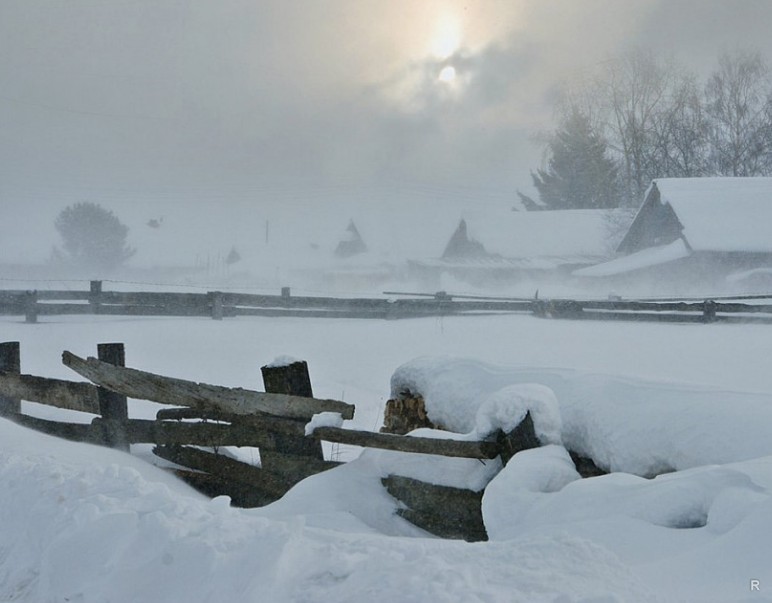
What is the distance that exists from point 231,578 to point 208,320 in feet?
51.8

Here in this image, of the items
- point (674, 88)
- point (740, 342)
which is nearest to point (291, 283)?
point (674, 88)

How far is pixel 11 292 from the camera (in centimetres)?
1638

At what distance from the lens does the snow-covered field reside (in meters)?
2.08

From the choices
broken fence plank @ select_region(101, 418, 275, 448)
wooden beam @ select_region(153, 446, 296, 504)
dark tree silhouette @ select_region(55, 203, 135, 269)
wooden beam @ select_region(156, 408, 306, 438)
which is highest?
dark tree silhouette @ select_region(55, 203, 135, 269)

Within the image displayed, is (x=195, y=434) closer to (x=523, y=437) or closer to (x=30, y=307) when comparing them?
(x=523, y=437)

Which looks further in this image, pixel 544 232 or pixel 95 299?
pixel 544 232

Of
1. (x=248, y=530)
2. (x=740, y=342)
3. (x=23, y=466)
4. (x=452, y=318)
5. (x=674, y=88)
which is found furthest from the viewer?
(x=674, y=88)

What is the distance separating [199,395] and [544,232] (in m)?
42.7

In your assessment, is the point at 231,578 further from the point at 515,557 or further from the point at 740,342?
the point at 740,342

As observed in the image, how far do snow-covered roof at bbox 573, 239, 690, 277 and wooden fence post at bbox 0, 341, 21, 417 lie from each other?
29.4 metres

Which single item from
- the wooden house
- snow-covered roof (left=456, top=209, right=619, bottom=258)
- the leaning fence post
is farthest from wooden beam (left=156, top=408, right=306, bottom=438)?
snow-covered roof (left=456, top=209, right=619, bottom=258)

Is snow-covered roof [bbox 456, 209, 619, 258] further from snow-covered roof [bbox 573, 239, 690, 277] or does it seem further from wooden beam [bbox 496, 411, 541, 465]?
wooden beam [bbox 496, 411, 541, 465]

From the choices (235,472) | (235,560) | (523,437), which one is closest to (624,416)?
(523,437)

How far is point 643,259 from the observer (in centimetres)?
3369
